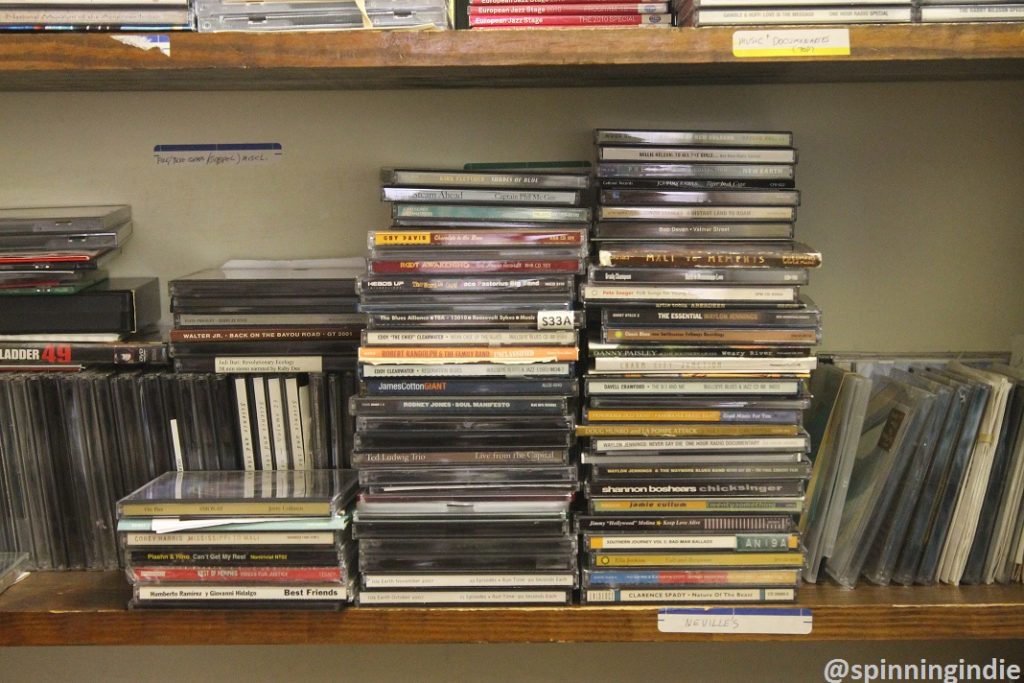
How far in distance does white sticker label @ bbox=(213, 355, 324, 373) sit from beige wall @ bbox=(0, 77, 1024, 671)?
23 centimetres

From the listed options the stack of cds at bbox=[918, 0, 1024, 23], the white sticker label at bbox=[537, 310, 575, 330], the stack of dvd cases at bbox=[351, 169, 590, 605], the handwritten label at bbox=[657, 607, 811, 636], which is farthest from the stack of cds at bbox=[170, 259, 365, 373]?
the stack of cds at bbox=[918, 0, 1024, 23]

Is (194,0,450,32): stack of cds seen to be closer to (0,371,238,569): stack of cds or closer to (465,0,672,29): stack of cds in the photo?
(465,0,672,29): stack of cds

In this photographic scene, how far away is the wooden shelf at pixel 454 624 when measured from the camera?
1098 mm

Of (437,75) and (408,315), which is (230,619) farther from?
(437,75)

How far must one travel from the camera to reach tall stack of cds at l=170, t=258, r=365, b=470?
3.92 feet

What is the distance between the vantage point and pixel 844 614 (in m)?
1.10

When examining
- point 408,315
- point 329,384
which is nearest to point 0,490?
point 329,384

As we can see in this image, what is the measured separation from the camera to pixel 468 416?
1087 mm

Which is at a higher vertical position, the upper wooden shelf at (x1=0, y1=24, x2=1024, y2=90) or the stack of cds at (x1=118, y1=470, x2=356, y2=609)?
the upper wooden shelf at (x1=0, y1=24, x2=1024, y2=90)

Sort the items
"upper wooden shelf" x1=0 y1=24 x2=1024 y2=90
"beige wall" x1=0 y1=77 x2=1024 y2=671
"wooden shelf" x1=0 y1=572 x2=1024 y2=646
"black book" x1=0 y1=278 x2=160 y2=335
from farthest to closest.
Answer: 1. "beige wall" x1=0 y1=77 x2=1024 y2=671
2. "black book" x1=0 y1=278 x2=160 y2=335
3. "wooden shelf" x1=0 y1=572 x2=1024 y2=646
4. "upper wooden shelf" x1=0 y1=24 x2=1024 y2=90

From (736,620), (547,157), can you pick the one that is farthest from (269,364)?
(736,620)

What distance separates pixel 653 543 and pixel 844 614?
0.23m

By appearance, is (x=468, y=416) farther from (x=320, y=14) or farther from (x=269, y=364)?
(x=320, y=14)

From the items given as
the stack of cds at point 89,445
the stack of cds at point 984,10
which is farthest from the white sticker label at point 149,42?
the stack of cds at point 984,10
